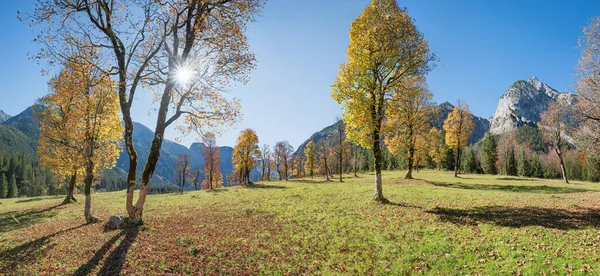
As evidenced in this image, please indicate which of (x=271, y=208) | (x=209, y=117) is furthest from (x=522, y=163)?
(x=209, y=117)

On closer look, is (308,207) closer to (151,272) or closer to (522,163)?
(151,272)

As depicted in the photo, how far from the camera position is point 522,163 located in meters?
103

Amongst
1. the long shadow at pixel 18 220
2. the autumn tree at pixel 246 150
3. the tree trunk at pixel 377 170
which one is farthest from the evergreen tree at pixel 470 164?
the long shadow at pixel 18 220

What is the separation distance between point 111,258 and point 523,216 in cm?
2137

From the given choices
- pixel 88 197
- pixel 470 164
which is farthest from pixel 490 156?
pixel 88 197

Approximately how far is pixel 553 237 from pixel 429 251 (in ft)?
19.6

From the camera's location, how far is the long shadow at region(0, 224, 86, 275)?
32.1 feet

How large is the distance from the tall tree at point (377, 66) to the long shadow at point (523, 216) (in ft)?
19.8

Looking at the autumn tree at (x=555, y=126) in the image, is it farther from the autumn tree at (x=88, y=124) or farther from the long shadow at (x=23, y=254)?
the long shadow at (x=23, y=254)

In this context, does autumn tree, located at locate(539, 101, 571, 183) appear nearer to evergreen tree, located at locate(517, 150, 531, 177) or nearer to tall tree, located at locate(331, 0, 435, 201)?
tall tree, located at locate(331, 0, 435, 201)

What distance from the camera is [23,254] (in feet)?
36.4

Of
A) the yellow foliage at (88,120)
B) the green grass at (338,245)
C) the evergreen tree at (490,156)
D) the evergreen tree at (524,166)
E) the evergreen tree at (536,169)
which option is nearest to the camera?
the green grass at (338,245)

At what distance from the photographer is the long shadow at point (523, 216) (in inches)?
539

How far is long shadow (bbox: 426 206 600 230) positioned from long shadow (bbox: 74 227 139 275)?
16423 mm
